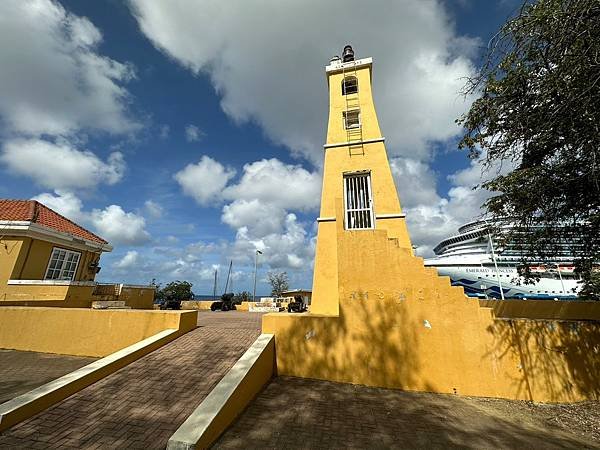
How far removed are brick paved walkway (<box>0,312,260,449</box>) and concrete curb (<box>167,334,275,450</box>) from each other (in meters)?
0.46

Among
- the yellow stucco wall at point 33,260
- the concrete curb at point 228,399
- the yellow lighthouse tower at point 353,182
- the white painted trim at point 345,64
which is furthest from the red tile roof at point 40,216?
the white painted trim at point 345,64

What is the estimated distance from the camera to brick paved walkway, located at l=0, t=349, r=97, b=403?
5.33 m

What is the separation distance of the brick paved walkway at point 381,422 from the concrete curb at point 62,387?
3.06 metres

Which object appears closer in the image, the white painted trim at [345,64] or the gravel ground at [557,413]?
the gravel ground at [557,413]

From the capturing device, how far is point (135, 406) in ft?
14.5

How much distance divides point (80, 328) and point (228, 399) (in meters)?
6.44

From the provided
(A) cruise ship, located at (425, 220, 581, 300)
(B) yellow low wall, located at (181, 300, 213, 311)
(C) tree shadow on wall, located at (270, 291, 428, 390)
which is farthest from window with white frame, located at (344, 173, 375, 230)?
(A) cruise ship, located at (425, 220, 581, 300)

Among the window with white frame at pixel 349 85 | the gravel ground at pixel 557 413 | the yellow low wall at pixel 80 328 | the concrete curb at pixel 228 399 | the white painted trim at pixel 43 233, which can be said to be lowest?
the gravel ground at pixel 557 413

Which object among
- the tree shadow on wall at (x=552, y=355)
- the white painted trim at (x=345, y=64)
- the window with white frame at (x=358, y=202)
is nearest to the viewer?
the tree shadow on wall at (x=552, y=355)

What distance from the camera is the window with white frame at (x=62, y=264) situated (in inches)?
495

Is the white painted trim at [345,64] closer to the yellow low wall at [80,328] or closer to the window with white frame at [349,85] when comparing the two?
the window with white frame at [349,85]

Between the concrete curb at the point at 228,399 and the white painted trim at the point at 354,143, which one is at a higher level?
the white painted trim at the point at 354,143

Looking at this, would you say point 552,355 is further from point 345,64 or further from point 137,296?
point 137,296

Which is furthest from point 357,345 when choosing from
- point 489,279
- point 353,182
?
point 489,279
